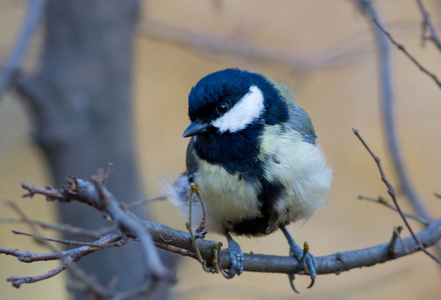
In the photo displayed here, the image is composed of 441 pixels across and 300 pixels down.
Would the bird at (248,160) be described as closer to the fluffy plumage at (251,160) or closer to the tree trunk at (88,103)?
the fluffy plumage at (251,160)

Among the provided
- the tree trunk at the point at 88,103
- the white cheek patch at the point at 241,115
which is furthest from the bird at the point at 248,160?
the tree trunk at the point at 88,103

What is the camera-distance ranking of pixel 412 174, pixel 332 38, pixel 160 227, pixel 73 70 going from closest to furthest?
pixel 160 227, pixel 73 70, pixel 412 174, pixel 332 38

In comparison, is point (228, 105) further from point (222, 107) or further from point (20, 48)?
point (20, 48)

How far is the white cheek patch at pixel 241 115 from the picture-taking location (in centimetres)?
211

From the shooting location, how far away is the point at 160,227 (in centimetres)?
144

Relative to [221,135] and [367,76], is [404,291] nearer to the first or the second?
[367,76]

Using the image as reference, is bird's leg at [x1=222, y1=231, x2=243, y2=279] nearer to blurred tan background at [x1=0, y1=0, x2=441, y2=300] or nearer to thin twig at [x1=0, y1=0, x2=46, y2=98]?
thin twig at [x1=0, y1=0, x2=46, y2=98]

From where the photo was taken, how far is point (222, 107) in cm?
210

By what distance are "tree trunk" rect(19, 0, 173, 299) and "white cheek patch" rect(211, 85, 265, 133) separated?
1.16 m

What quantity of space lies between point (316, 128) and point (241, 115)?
11.3 ft

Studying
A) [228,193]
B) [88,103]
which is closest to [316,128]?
[88,103]

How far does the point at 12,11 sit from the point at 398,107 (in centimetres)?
396

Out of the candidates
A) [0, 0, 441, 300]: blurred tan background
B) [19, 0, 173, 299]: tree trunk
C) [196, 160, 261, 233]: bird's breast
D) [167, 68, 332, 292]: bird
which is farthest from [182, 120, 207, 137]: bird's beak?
[0, 0, 441, 300]: blurred tan background

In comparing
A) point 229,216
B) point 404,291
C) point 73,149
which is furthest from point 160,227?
point 404,291
